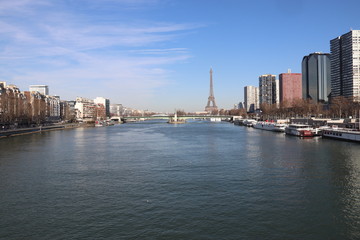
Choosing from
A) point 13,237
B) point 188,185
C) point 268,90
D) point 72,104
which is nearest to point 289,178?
point 188,185

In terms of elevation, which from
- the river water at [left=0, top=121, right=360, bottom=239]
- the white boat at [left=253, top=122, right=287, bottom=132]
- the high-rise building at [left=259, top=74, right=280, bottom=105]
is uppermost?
the high-rise building at [left=259, top=74, right=280, bottom=105]

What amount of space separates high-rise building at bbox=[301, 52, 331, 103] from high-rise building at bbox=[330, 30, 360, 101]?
10.2m

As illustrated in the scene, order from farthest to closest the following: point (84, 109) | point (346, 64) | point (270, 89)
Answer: point (270, 89), point (84, 109), point (346, 64)

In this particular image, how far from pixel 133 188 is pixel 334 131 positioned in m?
39.3

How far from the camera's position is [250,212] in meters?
13.8

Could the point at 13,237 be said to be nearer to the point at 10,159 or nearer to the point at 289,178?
the point at 289,178

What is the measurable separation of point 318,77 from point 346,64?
78.8 ft

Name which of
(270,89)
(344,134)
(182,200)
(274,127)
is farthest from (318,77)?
(182,200)

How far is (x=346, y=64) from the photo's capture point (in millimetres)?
133625

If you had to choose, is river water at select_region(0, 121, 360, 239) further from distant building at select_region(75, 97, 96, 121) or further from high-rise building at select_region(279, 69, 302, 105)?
high-rise building at select_region(279, 69, 302, 105)

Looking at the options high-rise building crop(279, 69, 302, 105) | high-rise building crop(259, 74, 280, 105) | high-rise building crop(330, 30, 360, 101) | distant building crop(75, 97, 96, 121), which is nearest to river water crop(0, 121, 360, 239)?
high-rise building crop(330, 30, 360, 101)

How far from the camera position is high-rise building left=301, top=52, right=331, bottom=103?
156m

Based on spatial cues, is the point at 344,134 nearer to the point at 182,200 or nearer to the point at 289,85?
the point at 182,200

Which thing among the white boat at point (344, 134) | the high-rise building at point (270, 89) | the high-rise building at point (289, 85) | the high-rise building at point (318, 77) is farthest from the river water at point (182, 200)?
the high-rise building at point (289, 85)
